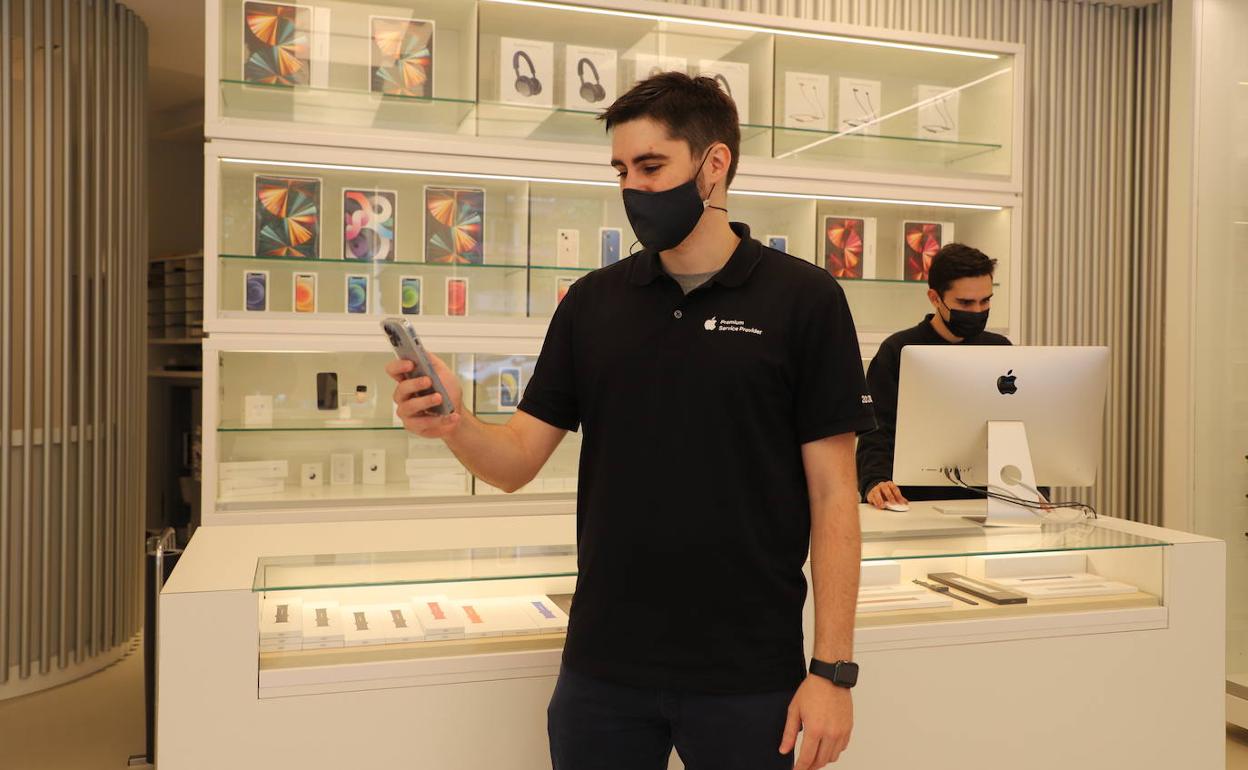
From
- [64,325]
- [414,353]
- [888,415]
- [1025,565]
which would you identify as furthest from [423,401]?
[64,325]

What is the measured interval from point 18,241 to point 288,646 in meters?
3.24

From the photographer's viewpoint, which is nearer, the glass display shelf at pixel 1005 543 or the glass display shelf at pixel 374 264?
the glass display shelf at pixel 1005 543

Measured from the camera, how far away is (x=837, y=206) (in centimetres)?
403

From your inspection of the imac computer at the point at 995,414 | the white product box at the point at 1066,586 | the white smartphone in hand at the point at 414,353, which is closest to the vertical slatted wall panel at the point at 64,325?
the white smartphone in hand at the point at 414,353

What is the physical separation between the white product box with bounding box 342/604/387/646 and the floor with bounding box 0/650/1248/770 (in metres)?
2.25

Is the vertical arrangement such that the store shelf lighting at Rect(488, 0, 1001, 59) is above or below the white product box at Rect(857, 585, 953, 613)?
above

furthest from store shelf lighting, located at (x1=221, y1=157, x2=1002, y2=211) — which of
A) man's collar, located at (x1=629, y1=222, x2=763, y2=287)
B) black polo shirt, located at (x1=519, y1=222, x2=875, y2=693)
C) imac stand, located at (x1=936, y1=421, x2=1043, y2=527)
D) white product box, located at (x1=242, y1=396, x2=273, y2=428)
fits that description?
black polo shirt, located at (x1=519, y1=222, x2=875, y2=693)

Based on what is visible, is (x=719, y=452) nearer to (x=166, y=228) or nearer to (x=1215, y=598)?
(x=1215, y=598)

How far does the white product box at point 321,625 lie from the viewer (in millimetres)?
1865

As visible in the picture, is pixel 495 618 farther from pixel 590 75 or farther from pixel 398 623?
pixel 590 75

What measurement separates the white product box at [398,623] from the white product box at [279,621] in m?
0.14

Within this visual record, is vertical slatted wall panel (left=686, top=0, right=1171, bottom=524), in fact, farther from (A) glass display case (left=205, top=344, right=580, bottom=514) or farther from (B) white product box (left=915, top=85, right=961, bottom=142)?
(A) glass display case (left=205, top=344, right=580, bottom=514)

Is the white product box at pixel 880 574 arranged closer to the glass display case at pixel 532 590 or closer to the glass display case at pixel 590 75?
the glass display case at pixel 532 590

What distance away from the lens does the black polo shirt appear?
147 cm
